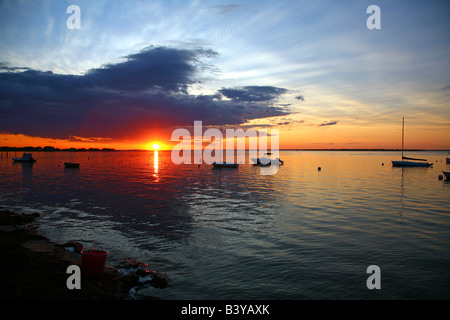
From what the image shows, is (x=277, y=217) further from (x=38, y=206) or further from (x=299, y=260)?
(x=38, y=206)

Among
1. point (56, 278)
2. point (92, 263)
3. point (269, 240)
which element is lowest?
point (269, 240)

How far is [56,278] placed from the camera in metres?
10.2

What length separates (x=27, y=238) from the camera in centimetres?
1578

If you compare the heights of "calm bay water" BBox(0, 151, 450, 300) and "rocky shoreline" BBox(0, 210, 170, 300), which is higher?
"rocky shoreline" BBox(0, 210, 170, 300)

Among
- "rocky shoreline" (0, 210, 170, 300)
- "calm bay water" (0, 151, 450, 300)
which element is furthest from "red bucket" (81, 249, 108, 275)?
"calm bay water" (0, 151, 450, 300)

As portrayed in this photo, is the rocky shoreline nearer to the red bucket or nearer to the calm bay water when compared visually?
the red bucket

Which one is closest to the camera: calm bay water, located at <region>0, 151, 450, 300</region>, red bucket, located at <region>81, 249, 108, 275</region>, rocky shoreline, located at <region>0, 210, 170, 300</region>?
rocky shoreline, located at <region>0, 210, 170, 300</region>

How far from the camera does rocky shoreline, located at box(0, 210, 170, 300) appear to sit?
906 cm

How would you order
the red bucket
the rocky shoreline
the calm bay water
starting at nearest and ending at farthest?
the rocky shoreline < the red bucket < the calm bay water

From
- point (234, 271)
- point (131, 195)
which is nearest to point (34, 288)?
point (234, 271)

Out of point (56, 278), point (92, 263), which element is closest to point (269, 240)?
point (92, 263)

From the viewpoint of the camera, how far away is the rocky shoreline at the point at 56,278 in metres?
9.06

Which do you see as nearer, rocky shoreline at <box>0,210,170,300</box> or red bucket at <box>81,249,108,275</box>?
rocky shoreline at <box>0,210,170,300</box>

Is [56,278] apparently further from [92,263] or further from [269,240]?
[269,240]
